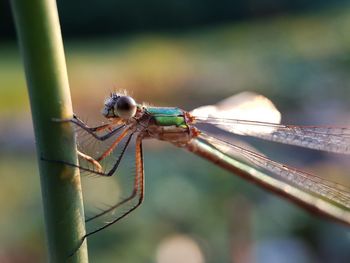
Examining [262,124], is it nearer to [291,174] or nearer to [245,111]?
[245,111]

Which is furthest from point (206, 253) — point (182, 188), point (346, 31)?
point (346, 31)

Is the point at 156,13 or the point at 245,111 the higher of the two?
the point at 156,13

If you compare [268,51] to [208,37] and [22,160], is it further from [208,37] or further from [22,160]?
[22,160]

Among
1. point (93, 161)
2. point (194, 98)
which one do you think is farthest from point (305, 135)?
point (194, 98)

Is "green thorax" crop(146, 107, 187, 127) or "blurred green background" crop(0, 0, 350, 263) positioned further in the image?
"blurred green background" crop(0, 0, 350, 263)

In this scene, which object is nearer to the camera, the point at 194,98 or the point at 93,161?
the point at 93,161

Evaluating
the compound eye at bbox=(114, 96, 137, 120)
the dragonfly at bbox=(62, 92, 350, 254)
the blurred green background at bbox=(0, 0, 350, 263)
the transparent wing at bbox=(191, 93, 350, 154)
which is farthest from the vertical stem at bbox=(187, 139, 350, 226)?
the compound eye at bbox=(114, 96, 137, 120)

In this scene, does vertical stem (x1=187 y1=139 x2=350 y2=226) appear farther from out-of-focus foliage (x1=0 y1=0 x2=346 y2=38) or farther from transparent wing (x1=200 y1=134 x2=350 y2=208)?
out-of-focus foliage (x1=0 y1=0 x2=346 y2=38)
